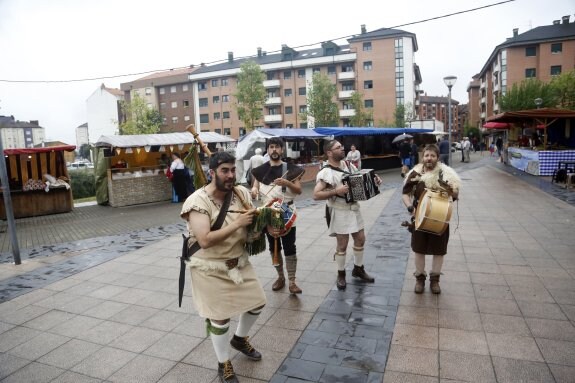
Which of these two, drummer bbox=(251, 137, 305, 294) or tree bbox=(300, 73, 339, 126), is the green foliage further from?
tree bbox=(300, 73, 339, 126)

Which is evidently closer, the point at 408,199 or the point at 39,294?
the point at 408,199

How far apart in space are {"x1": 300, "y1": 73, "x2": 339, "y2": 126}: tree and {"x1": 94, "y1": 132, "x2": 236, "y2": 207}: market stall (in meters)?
29.8

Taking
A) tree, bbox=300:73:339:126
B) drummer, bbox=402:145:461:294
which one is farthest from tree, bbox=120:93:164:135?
drummer, bbox=402:145:461:294

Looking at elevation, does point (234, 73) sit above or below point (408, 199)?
above

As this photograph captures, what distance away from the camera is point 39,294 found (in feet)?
18.0

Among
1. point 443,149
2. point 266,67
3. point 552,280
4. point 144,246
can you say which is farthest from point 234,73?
point 552,280

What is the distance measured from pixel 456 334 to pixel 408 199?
159 cm

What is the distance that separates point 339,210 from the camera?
4781 mm

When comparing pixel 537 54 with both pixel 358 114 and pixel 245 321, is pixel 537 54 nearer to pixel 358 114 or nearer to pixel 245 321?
pixel 358 114

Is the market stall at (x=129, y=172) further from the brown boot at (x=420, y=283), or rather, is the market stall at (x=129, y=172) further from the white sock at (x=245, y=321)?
the white sock at (x=245, y=321)

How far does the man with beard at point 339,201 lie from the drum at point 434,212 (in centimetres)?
64

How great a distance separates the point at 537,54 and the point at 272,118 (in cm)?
3453

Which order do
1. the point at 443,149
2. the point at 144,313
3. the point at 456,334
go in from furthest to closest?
1. the point at 443,149
2. the point at 144,313
3. the point at 456,334

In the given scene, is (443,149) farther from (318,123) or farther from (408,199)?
(318,123)
